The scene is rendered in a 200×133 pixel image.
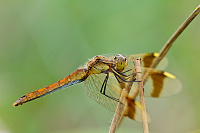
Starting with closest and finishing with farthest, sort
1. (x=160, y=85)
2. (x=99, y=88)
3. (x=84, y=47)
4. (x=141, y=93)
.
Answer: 1. (x=141, y=93)
2. (x=160, y=85)
3. (x=99, y=88)
4. (x=84, y=47)

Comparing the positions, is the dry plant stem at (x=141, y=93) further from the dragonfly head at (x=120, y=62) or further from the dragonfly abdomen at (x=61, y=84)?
the dragonfly abdomen at (x=61, y=84)

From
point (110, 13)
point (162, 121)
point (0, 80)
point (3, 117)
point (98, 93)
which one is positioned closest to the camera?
point (98, 93)

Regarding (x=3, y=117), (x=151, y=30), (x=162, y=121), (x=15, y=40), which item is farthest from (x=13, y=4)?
(x=162, y=121)

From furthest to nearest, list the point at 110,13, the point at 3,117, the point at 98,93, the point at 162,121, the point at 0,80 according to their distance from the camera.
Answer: the point at 110,13 → the point at 162,121 → the point at 0,80 → the point at 3,117 → the point at 98,93

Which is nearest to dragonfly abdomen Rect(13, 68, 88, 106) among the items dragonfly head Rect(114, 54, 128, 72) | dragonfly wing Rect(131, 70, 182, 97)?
dragonfly head Rect(114, 54, 128, 72)

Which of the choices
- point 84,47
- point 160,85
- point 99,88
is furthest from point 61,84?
point 84,47

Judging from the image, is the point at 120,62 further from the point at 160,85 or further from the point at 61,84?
the point at 61,84

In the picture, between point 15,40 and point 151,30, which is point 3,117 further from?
point 151,30
